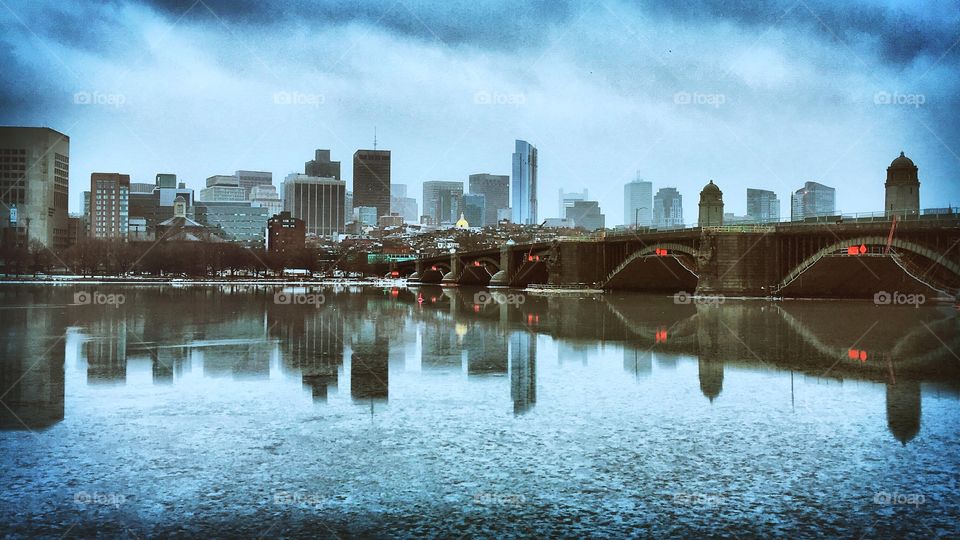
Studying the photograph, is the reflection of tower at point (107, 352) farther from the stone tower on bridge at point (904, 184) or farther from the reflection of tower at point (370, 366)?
the stone tower on bridge at point (904, 184)

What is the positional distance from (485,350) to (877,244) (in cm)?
4527

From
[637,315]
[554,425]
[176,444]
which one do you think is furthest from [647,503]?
[637,315]

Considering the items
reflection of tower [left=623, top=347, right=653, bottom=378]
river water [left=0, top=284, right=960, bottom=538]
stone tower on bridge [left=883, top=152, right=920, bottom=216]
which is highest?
stone tower on bridge [left=883, top=152, right=920, bottom=216]

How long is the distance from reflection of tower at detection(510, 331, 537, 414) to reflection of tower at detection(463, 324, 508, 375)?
31 cm

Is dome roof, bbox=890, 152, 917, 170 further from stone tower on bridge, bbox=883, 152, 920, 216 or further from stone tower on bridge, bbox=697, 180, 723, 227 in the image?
stone tower on bridge, bbox=697, 180, 723, 227

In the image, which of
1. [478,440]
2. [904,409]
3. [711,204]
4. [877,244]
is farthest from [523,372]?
[711,204]

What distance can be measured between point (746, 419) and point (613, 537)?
6556 mm

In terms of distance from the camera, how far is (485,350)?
24312 mm

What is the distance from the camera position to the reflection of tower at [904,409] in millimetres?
12266

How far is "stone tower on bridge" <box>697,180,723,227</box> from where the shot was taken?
122 metres

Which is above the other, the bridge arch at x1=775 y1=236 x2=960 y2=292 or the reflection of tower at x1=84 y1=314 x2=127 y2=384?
the bridge arch at x1=775 y1=236 x2=960 y2=292

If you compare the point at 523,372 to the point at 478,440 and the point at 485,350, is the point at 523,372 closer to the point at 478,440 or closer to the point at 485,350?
the point at 485,350

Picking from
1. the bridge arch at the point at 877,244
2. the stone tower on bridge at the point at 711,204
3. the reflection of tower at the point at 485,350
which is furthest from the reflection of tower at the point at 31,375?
the stone tower on bridge at the point at 711,204

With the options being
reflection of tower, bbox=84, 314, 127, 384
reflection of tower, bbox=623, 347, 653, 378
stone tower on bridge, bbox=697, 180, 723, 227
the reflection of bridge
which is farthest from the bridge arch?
stone tower on bridge, bbox=697, 180, 723, 227
